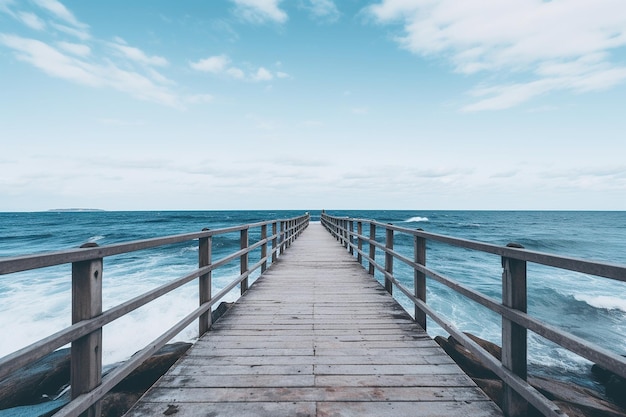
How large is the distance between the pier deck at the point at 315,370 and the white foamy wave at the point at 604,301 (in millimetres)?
15576

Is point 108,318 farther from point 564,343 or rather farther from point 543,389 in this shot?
point 543,389

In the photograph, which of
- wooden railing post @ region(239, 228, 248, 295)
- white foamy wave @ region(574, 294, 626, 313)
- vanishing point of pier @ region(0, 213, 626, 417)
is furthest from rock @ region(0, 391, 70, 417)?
white foamy wave @ region(574, 294, 626, 313)

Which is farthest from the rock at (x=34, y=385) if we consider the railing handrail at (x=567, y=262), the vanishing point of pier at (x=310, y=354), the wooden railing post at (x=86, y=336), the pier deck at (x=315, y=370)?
the railing handrail at (x=567, y=262)

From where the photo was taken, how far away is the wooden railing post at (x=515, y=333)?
241cm

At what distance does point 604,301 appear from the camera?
52.8 ft

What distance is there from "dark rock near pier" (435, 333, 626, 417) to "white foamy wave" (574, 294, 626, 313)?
9125mm

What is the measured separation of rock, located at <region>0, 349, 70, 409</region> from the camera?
274 inches

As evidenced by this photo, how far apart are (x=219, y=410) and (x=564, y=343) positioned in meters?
2.29

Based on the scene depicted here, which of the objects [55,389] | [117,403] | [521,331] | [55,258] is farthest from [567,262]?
[55,389]

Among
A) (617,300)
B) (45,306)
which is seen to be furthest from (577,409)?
(45,306)

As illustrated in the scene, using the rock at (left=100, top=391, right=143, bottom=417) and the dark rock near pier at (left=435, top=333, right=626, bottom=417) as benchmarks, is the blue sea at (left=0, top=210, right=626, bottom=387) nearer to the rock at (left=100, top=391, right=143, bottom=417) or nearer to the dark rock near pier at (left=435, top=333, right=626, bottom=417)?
the dark rock near pier at (left=435, top=333, right=626, bottom=417)

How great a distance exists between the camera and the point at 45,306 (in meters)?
14.7

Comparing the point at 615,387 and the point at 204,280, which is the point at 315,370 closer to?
the point at 204,280

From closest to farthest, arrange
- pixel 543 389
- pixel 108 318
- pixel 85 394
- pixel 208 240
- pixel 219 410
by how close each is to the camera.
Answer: pixel 85 394, pixel 108 318, pixel 219 410, pixel 208 240, pixel 543 389
